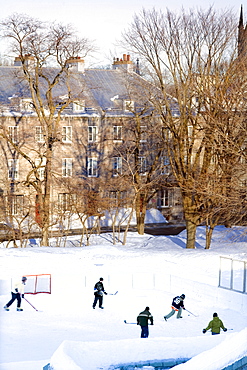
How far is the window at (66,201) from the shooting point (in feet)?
85.0

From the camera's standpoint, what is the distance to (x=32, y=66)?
2566 centimetres

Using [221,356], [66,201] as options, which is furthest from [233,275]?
[66,201]

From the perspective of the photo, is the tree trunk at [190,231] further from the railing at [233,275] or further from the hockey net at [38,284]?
the hockey net at [38,284]

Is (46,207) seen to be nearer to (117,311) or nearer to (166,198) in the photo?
(117,311)

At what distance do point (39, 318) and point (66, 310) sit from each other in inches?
38.1

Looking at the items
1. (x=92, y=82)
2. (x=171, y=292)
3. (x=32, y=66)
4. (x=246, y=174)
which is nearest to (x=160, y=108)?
(x=246, y=174)

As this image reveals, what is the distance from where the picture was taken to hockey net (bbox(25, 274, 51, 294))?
17.5 metres

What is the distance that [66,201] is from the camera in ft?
85.6

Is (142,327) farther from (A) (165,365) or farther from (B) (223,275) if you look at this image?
(B) (223,275)

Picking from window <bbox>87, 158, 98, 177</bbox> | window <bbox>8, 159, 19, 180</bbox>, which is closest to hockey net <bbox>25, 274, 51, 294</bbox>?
window <bbox>8, 159, 19, 180</bbox>

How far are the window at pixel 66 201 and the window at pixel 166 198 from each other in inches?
409

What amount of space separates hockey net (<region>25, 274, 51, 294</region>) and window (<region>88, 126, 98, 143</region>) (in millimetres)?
17846

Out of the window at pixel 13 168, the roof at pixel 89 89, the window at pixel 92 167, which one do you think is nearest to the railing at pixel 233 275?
the roof at pixel 89 89

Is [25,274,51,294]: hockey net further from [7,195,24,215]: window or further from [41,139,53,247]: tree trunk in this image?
[7,195,24,215]: window
